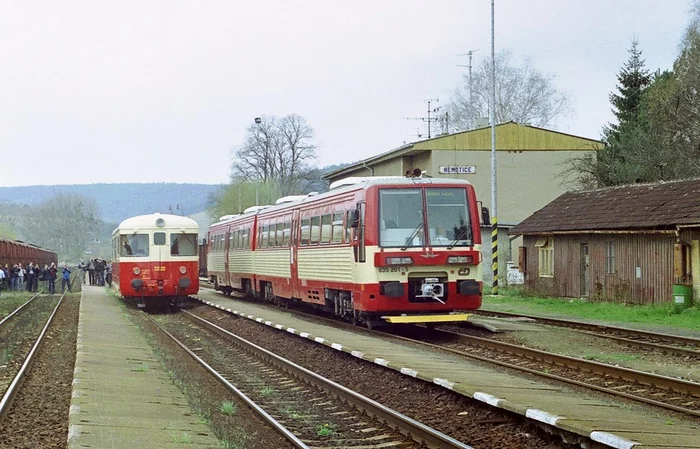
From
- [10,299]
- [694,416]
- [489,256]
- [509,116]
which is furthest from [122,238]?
[509,116]

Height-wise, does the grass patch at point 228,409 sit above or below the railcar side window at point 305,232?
below

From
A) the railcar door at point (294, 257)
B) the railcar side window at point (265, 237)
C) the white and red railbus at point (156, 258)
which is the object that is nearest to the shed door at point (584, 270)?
the railcar side window at point (265, 237)

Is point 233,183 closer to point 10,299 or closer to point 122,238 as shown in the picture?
point 10,299

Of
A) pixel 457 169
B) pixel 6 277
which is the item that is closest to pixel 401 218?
pixel 6 277

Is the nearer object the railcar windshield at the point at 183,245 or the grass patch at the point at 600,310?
the grass patch at the point at 600,310

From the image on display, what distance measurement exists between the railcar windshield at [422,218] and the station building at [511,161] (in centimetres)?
3048

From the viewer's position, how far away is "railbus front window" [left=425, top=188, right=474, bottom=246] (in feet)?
59.8

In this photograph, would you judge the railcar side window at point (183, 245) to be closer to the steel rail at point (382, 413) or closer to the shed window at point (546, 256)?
the shed window at point (546, 256)

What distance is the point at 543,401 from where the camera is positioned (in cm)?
981

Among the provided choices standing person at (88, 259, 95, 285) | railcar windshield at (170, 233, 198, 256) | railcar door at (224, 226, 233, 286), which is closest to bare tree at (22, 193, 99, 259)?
standing person at (88, 259, 95, 285)

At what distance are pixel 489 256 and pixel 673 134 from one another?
11.6 m

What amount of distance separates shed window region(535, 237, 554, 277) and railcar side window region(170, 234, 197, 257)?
1183cm

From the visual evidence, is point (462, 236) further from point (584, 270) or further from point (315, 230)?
point (584, 270)

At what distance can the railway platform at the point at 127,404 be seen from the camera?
8.59 meters
